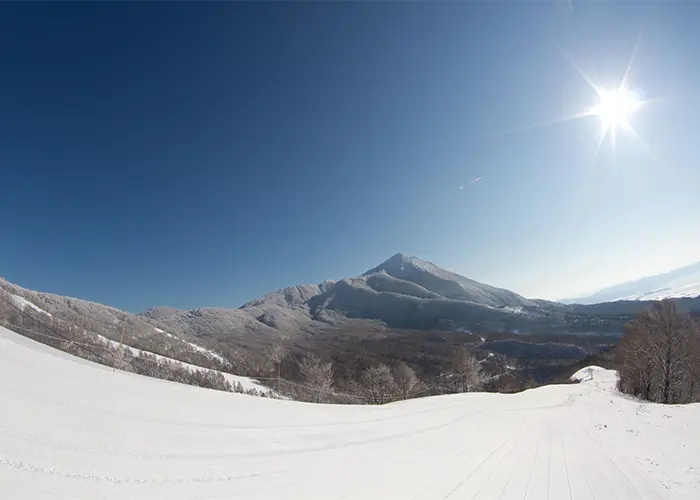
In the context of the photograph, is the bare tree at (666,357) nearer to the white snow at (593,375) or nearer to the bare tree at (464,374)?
the bare tree at (464,374)

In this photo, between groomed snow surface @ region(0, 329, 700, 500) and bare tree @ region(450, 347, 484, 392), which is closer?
groomed snow surface @ region(0, 329, 700, 500)

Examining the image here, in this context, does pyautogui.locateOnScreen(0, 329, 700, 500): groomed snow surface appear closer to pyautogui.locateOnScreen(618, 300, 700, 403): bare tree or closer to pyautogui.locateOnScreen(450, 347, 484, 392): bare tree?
pyautogui.locateOnScreen(618, 300, 700, 403): bare tree

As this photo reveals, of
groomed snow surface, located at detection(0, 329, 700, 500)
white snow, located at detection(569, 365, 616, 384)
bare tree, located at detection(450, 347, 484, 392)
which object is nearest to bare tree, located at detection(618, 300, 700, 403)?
bare tree, located at detection(450, 347, 484, 392)

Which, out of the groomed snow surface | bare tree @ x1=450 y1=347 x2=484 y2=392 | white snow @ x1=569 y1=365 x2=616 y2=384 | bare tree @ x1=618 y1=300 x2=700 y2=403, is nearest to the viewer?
the groomed snow surface

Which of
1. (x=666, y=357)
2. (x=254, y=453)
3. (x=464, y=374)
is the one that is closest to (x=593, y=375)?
(x=464, y=374)

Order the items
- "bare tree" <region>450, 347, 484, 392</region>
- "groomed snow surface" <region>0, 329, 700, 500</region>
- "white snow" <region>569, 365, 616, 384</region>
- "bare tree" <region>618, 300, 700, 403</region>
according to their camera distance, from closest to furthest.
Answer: "groomed snow surface" <region>0, 329, 700, 500</region> → "bare tree" <region>618, 300, 700, 403</region> → "bare tree" <region>450, 347, 484, 392</region> → "white snow" <region>569, 365, 616, 384</region>

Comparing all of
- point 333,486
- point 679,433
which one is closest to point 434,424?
point 333,486

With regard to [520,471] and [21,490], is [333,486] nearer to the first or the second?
[21,490]
